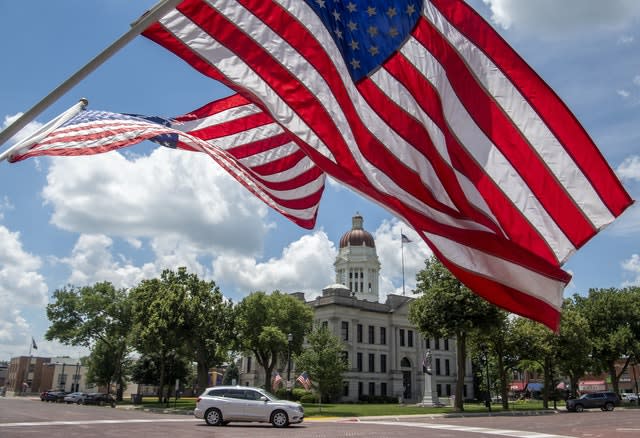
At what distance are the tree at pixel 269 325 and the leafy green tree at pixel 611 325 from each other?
116 ft

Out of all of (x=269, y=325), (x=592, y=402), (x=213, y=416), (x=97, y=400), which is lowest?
(x=97, y=400)

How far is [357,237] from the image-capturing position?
88.1 meters

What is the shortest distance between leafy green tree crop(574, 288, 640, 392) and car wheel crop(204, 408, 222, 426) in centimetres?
5388

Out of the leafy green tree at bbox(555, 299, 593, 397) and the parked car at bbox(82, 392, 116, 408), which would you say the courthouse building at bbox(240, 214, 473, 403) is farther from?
the parked car at bbox(82, 392, 116, 408)

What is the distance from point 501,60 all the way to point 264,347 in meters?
47.9

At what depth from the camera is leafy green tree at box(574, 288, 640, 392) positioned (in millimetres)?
63562

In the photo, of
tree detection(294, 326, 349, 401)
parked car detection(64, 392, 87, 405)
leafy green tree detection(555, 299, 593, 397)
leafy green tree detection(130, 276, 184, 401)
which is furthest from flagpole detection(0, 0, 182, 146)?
parked car detection(64, 392, 87, 405)

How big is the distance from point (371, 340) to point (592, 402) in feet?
101

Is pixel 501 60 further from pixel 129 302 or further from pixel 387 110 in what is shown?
pixel 129 302

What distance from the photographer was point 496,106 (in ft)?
21.7

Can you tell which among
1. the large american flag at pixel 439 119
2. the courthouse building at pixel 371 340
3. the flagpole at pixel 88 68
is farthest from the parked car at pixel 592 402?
the flagpole at pixel 88 68

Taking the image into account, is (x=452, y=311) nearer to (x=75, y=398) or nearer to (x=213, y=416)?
(x=213, y=416)

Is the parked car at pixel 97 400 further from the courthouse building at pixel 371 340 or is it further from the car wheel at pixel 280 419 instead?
the car wheel at pixel 280 419

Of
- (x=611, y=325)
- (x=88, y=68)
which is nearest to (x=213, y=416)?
(x=88, y=68)
